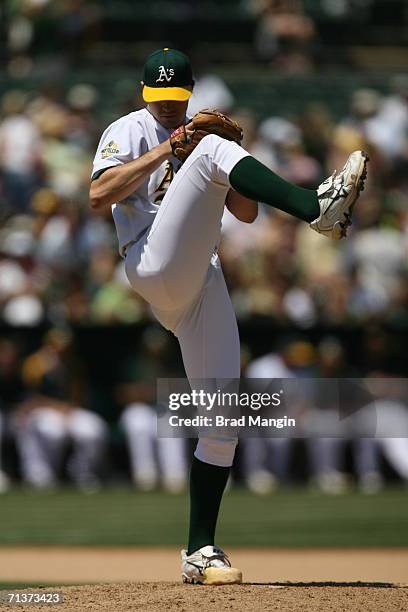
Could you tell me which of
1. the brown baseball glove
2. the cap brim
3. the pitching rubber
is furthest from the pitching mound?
the cap brim

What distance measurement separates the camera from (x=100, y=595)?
508cm

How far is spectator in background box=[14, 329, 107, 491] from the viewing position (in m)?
11.6

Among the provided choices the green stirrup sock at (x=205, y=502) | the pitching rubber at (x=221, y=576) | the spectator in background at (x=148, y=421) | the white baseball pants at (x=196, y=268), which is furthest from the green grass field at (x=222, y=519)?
the white baseball pants at (x=196, y=268)

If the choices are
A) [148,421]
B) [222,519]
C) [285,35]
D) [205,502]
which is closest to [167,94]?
[205,502]

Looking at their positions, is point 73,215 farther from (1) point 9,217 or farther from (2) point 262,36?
(2) point 262,36

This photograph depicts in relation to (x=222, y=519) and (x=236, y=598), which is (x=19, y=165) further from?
(x=236, y=598)

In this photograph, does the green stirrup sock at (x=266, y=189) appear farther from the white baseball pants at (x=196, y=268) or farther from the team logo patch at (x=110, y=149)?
the team logo patch at (x=110, y=149)

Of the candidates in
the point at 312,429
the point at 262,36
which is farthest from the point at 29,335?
the point at 262,36

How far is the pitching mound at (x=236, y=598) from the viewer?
4629mm

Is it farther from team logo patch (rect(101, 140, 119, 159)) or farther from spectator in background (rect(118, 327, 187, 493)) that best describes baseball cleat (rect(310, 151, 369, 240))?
spectator in background (rect(118, 327, 187, 493))

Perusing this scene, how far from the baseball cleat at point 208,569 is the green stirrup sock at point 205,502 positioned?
47 millimetres

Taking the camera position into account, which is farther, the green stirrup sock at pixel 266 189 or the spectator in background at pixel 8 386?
the spectator in background at pixel 8 386

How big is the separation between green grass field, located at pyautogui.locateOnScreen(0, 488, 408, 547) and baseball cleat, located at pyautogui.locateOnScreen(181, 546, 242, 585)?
3.06 meters

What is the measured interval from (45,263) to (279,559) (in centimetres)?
535
